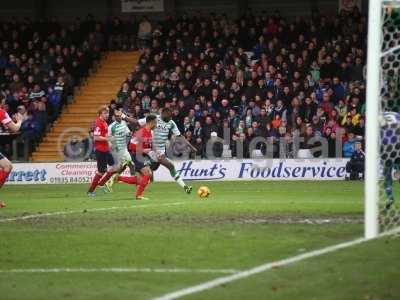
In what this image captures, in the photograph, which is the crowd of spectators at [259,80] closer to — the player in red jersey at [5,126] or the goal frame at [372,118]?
the player in red jersey at [5,126]

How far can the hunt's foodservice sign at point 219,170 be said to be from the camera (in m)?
30.2

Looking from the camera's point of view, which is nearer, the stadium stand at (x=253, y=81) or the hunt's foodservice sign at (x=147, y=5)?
the stadium stand at (x=253, y=81)

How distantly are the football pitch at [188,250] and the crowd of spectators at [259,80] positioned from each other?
1145 cm

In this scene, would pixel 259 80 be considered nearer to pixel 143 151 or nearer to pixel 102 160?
pixel 102 160

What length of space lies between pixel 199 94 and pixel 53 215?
1721 centimetres

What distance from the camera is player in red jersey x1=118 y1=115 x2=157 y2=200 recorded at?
2128 cm

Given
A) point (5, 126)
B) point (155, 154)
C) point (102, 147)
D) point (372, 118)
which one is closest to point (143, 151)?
point (155, 154)

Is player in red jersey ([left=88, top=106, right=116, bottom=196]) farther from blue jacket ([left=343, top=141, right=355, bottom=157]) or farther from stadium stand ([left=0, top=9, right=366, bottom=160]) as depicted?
blue jacket ([left=343, top=141, right=355, bottom=157])

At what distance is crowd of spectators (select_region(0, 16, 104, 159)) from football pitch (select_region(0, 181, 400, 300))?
16.3 meters

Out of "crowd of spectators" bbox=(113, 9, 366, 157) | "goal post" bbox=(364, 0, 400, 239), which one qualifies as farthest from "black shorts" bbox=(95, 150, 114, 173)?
"goal post" bbox=(364, 0, 400, 239)

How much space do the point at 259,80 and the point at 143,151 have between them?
11532 millimetres

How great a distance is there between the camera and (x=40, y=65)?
38031 millimetres

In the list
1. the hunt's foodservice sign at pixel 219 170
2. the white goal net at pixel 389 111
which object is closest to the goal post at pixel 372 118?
the white goal net at pixel 389 111

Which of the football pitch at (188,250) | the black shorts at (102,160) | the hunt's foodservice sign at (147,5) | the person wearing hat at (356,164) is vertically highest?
the hunt's foodservice sign at (147,5)
